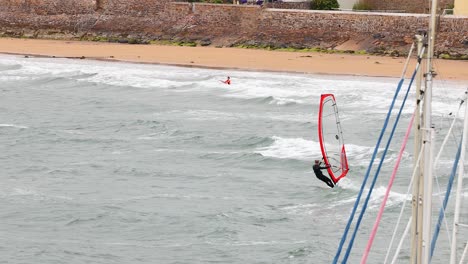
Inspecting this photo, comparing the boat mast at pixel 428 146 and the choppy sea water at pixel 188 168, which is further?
the choppy sea water at pixel 188 168

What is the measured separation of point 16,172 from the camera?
101 ft

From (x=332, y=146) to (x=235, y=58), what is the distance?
22.1 m

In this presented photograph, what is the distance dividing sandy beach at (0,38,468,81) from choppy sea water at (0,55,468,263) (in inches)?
61.8

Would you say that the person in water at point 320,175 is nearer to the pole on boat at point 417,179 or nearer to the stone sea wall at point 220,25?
the pole on boat at point 417,179

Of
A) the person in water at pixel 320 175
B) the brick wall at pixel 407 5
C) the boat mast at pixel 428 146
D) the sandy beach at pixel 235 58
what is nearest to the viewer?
the boat mast at pixel 428 146

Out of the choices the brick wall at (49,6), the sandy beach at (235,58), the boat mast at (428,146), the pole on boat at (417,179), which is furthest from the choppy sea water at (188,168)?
the brick wall at (49,6)

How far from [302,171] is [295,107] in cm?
1114

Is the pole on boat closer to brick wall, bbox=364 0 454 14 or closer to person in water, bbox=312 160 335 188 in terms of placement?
person in water, bbox=312 160 335 188

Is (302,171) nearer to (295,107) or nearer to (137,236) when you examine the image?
(137,236)

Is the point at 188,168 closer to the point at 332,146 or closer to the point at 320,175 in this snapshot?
the point at 332,146

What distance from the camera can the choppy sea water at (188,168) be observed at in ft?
78.9

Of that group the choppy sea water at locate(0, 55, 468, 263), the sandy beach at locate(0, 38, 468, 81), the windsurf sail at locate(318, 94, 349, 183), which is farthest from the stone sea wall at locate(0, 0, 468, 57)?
the windsurf sail at locate(318, 94, 349, 183)

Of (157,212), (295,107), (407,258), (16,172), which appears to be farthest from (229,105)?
(407,258)

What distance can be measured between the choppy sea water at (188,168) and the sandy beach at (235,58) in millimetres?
1570
